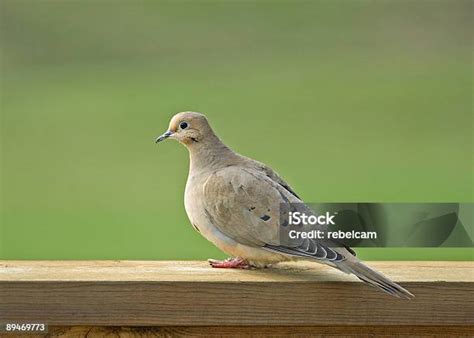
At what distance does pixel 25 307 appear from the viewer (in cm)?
258

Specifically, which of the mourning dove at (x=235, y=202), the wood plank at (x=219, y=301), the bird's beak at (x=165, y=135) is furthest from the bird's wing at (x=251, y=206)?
the wood plank at (x=219, y=301)

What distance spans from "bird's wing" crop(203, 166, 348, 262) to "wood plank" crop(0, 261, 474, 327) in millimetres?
385

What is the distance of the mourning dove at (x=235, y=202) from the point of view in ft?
10.2

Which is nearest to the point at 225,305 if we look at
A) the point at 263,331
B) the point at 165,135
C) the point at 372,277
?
the point at 263,331

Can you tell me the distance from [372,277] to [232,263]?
0.56m

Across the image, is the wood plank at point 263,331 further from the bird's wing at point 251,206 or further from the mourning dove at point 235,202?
the bird's wing at point 251,206

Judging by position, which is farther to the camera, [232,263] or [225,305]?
[232,263]

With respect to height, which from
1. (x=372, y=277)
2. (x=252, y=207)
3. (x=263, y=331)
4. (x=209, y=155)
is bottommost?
(x=263, y=331)

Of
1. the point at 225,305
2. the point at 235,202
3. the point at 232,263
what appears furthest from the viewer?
the point at 235,202

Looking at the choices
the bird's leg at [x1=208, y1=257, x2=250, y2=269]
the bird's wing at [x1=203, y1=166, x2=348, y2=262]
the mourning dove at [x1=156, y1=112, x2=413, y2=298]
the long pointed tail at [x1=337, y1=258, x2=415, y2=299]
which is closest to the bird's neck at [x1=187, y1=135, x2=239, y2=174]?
the mourning dove at [x1=156, y1=112, x2=413, y2=298]

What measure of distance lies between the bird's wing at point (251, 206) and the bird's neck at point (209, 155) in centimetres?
10

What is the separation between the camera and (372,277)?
2.67m

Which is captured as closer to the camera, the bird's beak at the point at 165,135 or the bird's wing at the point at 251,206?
the bird's wing at the point at 251,206

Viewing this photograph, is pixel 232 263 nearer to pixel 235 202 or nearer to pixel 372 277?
pixel 235 202
